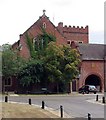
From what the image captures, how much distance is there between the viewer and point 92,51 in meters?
70.5

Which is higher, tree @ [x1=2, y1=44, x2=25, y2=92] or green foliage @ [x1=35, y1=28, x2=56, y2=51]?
green foliage @ [x1=35, y1=28, x2=56, y2=51]

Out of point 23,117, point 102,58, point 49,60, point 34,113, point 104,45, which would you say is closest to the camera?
point 23,117

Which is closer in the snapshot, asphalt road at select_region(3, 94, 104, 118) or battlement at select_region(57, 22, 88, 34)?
asphalt road at select_region(3, 94, 104, 118)

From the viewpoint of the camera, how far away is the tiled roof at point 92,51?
2703 inches

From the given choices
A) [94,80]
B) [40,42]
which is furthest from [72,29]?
[40,42]

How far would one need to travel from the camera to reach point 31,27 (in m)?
69.2

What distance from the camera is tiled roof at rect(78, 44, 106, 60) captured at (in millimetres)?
68650

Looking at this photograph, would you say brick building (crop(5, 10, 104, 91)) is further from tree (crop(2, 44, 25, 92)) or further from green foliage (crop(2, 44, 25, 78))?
green foliage (crop(2, 44, 25, 78))

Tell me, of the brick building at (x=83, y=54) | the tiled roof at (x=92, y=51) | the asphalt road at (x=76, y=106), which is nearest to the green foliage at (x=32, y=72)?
the brick building at (x=83, y=54)

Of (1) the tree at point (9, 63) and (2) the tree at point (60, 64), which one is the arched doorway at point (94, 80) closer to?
(2) the tree at point (60, 64)

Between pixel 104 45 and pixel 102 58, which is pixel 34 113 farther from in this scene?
pixel 104 45

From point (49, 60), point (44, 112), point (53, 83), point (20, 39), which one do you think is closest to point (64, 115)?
point (44, 112)

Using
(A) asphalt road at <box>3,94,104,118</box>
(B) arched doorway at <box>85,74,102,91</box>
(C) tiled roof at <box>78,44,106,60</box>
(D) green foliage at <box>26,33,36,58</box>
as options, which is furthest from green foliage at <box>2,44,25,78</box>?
(A) asphalt road at <box>3,94,104,118</box>

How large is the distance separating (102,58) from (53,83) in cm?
1032
